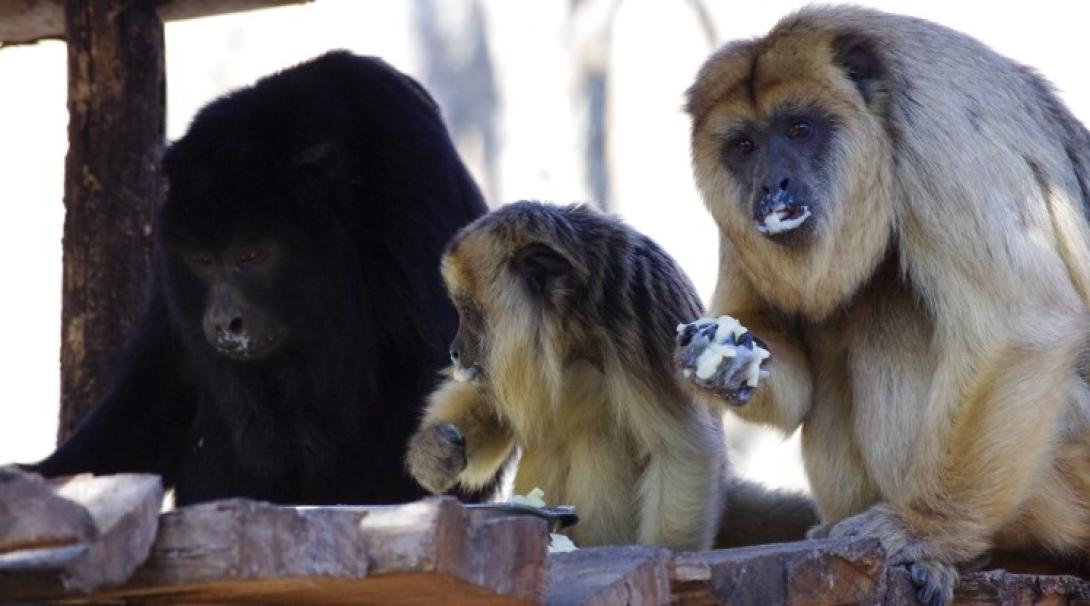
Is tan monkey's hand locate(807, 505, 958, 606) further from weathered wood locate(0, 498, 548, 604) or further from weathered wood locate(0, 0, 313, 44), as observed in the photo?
weathered wood locate(0, 0, 313, 44)

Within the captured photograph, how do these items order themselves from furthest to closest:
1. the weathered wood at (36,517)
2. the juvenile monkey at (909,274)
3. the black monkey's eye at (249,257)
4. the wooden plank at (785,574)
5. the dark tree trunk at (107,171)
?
1. the dark tree trunk at (107,171)
2. the black monkey's eye at (249,257)
3. the juvenile monkey at (909,274)
4. the wooden plank at (785,574)
5. the weathered wood at (36,517)

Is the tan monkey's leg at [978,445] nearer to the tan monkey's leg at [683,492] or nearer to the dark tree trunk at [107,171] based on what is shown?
the tan monkey's leg at [683,492]

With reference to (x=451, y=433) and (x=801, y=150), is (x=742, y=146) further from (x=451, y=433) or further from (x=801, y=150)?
(x=451, y=433)

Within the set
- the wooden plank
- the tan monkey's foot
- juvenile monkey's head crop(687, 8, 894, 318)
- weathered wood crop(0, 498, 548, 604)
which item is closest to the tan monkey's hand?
the tan monkey's foot

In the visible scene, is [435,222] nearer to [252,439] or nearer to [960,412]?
[252,439]

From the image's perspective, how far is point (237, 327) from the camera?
20.5 ft

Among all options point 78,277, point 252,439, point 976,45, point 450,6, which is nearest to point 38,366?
point 450,6

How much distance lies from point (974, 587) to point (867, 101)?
1.40 m

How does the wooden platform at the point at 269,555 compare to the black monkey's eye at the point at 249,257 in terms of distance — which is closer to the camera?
the wooden platform at the point at 269,555

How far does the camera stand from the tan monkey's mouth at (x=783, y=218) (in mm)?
4918

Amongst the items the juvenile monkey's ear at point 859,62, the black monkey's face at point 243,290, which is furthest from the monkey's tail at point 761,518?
the black monkey's face at point 243,290

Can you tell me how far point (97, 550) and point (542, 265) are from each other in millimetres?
2730

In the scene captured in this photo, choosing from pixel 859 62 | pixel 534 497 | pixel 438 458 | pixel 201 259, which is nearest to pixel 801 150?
pixel 859 62

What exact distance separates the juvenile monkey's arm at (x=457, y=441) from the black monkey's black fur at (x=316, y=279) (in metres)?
0.72
